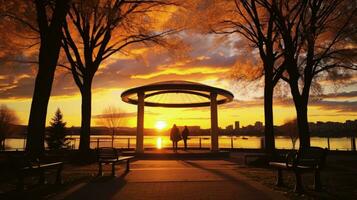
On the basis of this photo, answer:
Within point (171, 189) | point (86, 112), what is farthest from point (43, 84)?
point (86, 112)

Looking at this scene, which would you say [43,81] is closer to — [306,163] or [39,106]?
[39,106]

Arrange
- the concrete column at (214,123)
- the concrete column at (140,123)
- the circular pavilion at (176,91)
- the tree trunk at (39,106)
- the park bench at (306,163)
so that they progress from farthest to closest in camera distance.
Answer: the concrete column at (214,123), the concrete column at (140,123), the circular pavilion at (176,91), the tree trunk at (39,106), the park bench at (306,163)

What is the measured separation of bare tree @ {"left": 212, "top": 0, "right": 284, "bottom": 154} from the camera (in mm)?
16547

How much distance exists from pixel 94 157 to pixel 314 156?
11227 millimetres

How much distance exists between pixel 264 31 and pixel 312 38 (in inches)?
178

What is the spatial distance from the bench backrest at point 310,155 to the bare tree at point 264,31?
7.23 meters

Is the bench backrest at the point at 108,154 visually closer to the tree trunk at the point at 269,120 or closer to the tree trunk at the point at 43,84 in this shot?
the tree trunk at the point at 43,84

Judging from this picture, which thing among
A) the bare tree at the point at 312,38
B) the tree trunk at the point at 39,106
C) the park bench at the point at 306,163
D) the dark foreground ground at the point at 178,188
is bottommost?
the dark foreground ground at the point at 178,188

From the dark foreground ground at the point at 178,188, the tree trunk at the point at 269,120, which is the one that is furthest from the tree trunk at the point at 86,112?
the tree trunk at the point at 269,120

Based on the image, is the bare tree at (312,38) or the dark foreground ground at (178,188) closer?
the dark foreground ground at (178,188)

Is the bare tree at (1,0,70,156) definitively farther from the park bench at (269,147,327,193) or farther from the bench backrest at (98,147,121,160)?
the park bench at (269,147,327,193)

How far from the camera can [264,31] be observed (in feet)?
62.2

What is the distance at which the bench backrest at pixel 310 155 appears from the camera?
901 cm

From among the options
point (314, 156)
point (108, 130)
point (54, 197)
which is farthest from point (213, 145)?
point (108, 130)
